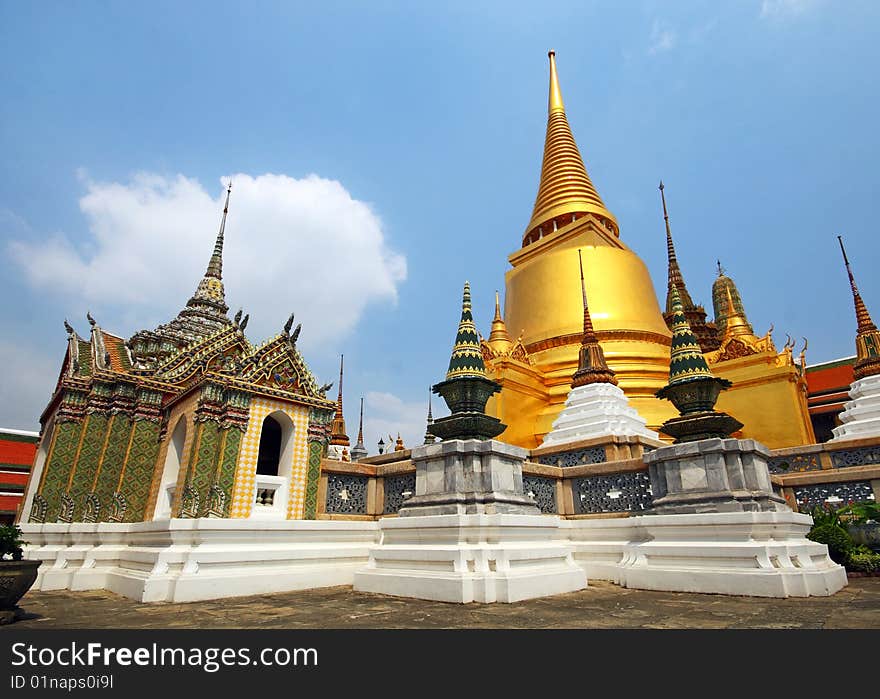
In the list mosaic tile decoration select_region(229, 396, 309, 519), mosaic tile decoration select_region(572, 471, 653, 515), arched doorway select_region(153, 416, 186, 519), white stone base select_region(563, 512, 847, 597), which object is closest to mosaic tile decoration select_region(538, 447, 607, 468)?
mosaic tile decoration select_region(572, 471, 653, 515)

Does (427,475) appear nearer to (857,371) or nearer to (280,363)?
(280,363)

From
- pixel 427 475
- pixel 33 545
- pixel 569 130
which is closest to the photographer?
pixel 427 475

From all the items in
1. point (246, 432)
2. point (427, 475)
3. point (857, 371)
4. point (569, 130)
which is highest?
point (569, 130)

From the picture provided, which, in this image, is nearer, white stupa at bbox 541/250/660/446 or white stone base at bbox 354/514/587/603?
white stone base at bbox 354/514/587/603

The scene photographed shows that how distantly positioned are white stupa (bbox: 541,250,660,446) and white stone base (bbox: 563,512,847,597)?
5.44 meters

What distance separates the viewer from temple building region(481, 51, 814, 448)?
15.8 metres

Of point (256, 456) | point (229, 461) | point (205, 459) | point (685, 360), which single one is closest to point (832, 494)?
point (685, 360)

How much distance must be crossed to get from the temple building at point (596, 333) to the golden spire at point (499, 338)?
0.04m

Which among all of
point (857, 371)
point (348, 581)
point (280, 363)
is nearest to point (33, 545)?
point (280, 363)

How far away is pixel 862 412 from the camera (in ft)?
43.5

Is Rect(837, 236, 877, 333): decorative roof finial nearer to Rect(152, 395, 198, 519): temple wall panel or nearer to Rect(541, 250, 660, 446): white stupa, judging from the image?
Rect(541, 250, 660, 446): white stupa

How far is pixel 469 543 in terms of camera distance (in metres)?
5.40
